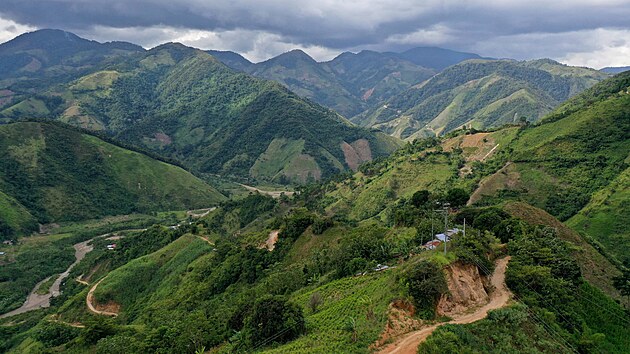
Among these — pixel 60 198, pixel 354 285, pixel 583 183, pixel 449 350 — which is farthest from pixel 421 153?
pixel 60 198

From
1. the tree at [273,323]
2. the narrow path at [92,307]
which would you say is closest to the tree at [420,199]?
the tree at [273,323]

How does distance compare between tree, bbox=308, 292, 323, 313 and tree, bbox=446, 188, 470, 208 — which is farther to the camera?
tree, bbox=446, 188, 470, 208

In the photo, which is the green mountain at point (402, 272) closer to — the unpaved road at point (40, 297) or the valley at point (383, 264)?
the valley at point (383, 264)

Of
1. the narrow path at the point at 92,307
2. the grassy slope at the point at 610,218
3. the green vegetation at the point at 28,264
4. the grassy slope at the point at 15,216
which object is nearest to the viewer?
the grassy slope at the point at 610,218

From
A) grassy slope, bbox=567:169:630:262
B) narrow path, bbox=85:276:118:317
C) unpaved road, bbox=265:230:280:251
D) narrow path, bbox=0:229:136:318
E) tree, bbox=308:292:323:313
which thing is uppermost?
tree, bbox=308:292:323:313

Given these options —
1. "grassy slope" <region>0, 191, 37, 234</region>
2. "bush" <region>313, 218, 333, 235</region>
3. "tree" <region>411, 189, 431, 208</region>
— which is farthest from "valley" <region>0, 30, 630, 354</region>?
"grassy slope" <region>0, 191, 37, 234</region>

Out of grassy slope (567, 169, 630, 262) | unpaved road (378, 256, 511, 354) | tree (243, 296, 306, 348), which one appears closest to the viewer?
unpaved road (378, 256, 511, 354)

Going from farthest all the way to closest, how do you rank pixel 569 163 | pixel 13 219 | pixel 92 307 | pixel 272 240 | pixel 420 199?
pixel 13 219, pixel 569 163, pixel 92 307, pixel 272 240, pixel 420 199

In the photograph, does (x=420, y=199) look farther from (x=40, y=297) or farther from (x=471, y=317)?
(x=40, y=297)

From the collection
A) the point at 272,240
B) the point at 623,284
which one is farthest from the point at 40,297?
the point at 623,284

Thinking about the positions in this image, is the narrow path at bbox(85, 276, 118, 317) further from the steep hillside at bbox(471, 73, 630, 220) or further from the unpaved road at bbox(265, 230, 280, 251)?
the steep hillside at bbox(471, 73, 630, 220)
